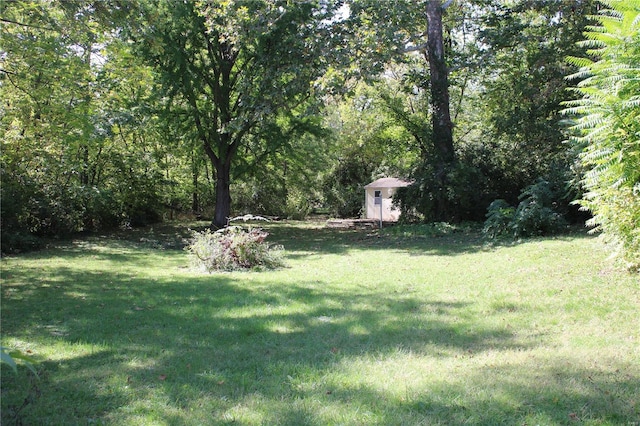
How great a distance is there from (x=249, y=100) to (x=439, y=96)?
23.9 feet

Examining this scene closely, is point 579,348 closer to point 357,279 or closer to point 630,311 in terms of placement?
point 630,311

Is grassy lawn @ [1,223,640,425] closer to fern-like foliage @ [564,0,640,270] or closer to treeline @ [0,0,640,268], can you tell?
fern-like foliage @ [564,0,640,270]

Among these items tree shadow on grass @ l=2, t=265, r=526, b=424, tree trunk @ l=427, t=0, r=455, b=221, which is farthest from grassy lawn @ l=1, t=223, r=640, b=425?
tree trunk @ l=427, t=0, r=455, b=221

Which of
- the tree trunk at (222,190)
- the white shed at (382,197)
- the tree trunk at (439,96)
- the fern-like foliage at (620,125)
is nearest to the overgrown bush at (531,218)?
Result: the tree trunk at (439,96)

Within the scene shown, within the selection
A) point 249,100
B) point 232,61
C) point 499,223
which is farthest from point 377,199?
point 499,223

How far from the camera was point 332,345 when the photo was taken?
486 cm

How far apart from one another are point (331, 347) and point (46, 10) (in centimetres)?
936

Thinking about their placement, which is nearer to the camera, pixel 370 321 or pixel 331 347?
pixel 331 347

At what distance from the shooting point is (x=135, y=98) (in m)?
18.4

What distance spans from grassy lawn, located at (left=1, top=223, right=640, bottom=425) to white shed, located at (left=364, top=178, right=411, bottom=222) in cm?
1747

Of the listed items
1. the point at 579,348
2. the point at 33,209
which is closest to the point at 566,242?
the point at 579,348

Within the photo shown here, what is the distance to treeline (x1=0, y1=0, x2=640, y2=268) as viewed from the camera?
13.1 m

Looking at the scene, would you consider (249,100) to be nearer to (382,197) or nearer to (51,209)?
(51,209)

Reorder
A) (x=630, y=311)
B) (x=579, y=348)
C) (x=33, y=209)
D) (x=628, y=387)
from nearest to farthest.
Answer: (x=628, y=387) < (x=579, y=348) < (x=630, y=311) < (x=33, y=209)
